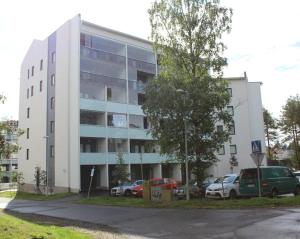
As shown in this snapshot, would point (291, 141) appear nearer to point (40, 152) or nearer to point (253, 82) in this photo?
point (253, 82)

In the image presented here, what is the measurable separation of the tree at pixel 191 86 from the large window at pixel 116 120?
20.7 meters

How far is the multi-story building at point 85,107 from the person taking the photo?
44562 mm

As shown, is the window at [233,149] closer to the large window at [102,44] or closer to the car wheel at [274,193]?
the large window at [102,44]

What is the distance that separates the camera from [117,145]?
4706 centimetres

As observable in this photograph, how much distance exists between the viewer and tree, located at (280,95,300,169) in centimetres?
5366

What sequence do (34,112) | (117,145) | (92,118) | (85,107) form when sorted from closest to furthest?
(85,107)
(117,145)
(92,118)
(34,112)

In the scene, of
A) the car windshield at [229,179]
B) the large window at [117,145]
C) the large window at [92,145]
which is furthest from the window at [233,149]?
the car windshield at [229,179]

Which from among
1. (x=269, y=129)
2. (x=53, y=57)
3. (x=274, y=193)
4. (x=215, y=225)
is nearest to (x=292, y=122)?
(x=269, y=129)

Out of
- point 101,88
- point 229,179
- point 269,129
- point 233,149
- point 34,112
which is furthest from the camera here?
point 269,129

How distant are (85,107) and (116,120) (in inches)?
186

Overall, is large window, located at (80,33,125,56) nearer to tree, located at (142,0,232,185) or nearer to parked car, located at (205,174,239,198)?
tree, located at (142,0,232,185)

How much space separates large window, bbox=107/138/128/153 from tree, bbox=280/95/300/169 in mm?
23151

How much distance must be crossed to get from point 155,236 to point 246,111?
51.3 m

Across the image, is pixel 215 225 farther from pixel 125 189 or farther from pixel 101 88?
pixel 101 88
